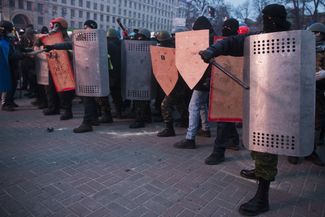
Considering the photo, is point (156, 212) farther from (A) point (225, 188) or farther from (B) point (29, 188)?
(B) point (29, 188)

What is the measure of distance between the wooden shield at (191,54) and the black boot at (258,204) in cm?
177

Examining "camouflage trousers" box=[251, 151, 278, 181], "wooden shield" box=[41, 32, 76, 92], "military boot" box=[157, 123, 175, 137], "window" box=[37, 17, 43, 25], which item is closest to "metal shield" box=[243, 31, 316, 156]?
"camouflage trousers" box=[251, 151, 278, 181]

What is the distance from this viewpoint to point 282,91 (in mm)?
2316

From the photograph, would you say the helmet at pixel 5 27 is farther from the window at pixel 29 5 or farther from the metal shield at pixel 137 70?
the window at pixel 29 5

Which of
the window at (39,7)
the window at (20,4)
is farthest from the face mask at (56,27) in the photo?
the window at (39,7)

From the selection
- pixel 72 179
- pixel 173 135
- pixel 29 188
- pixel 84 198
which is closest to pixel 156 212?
pixel 84 198

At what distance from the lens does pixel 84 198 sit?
2879 millimetres

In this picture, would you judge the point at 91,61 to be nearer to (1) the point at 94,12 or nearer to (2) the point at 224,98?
(2) the point at 224,98

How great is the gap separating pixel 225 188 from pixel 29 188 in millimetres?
2218

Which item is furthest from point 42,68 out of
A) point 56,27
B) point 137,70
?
point 137,70

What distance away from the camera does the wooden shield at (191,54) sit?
12.7 ft

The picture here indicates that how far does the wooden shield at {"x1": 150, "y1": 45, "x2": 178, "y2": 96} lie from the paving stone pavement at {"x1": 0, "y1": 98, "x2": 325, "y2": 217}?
1.01 metres

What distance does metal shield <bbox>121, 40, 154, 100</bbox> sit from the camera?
17.8ft

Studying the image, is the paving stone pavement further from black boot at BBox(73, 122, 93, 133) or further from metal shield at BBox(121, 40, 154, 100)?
metal shield at BBox(121, 40, 154, 100)
